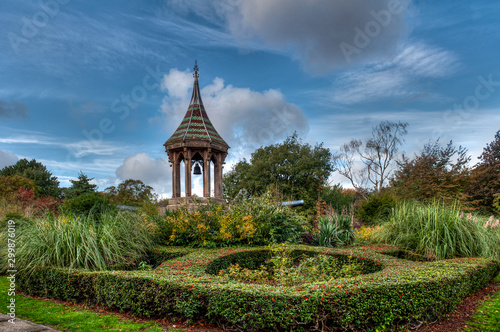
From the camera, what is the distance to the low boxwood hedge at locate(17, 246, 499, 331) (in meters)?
3.34

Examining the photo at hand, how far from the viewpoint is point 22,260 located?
5.78 meters

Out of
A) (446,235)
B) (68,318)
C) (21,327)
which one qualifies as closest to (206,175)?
(446,235)

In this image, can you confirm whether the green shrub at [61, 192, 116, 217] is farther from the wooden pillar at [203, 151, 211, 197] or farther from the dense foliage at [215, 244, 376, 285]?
the wooden pillar at [203, 151, 211, 197]

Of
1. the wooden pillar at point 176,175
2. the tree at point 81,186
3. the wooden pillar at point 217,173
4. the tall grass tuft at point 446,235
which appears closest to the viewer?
the tall grass tuft at point 446,235

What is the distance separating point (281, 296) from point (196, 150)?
34.9 feet

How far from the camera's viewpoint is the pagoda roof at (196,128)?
1319 cm

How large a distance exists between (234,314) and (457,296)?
10.4ft

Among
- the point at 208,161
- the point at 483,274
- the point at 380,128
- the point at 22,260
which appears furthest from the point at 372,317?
the point at 380,128

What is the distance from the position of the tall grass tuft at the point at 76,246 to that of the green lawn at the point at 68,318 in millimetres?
727

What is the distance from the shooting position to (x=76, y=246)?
581cm

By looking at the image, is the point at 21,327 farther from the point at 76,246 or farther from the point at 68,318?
the point at 76,246

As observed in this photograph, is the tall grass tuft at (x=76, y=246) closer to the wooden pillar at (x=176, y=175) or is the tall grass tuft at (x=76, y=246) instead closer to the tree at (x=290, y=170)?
the wooden pillar at (x=176, y=175)

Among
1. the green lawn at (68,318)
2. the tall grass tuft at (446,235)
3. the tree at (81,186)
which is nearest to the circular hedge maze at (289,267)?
the green lawn at (68,318)

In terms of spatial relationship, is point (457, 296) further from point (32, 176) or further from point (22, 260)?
point (32, 176)
